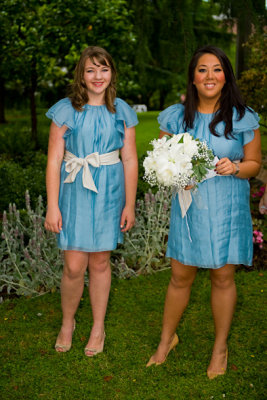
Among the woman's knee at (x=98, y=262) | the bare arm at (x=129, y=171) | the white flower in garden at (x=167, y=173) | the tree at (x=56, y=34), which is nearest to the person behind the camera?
the white flower in garden at (x=167, y=173)

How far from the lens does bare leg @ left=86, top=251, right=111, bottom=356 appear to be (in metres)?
2.98

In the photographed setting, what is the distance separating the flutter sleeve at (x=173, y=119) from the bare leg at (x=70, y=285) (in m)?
0.93

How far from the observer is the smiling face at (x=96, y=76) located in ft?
8.80

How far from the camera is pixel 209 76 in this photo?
2414 mm

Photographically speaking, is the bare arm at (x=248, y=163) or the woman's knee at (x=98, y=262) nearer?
the bare arm at (x=248, y=163)

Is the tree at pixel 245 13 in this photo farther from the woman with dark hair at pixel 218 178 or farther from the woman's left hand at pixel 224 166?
the woman's left hand at pixel 224 166

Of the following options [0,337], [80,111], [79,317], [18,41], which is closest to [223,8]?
[80,111]

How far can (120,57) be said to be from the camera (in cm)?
704

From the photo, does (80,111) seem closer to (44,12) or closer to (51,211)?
(51,211)

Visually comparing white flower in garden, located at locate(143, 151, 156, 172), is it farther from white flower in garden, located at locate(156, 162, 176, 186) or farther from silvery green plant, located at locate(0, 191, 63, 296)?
silvery green plant, located at locate(0, 191, 63, 296)

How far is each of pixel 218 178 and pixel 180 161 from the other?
343 millimetres

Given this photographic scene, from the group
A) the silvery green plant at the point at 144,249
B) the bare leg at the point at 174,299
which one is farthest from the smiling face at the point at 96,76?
the silvery green plant at the point at 144,249

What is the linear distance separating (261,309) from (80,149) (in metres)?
1.97

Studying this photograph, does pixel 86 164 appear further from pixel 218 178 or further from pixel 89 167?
pixel 218 178
